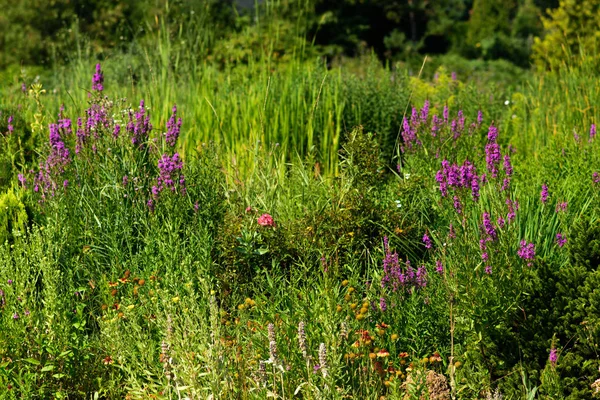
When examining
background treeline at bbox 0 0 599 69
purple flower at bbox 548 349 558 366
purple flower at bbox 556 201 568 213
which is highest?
purple flower at bbox 556 201 568 213

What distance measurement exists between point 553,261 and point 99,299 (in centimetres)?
240

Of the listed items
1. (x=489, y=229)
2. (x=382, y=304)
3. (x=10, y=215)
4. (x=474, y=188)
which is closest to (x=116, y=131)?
(x=10, y=215)

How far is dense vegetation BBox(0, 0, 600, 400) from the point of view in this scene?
308 centimetres

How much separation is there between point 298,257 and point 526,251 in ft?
4.17

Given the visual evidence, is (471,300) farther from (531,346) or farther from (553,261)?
(553,261)

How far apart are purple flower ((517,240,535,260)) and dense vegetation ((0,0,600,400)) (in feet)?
0.24

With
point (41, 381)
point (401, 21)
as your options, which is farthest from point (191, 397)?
point (401, 21)

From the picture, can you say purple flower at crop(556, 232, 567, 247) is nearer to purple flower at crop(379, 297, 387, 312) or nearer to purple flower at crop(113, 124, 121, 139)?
purple flower at crop(379, 297, 387, 312)

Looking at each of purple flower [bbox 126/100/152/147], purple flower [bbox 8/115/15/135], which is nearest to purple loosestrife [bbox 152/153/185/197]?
purple flower [bbox 126/100/152/147]

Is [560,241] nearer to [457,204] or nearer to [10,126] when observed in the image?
[457,204]

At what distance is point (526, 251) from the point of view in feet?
11.7

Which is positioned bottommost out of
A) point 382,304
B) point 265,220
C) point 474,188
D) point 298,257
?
point 298,257

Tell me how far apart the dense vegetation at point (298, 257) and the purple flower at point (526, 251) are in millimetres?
73

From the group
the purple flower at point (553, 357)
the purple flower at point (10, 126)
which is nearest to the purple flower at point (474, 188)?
the purple flower at point (553, 357)
